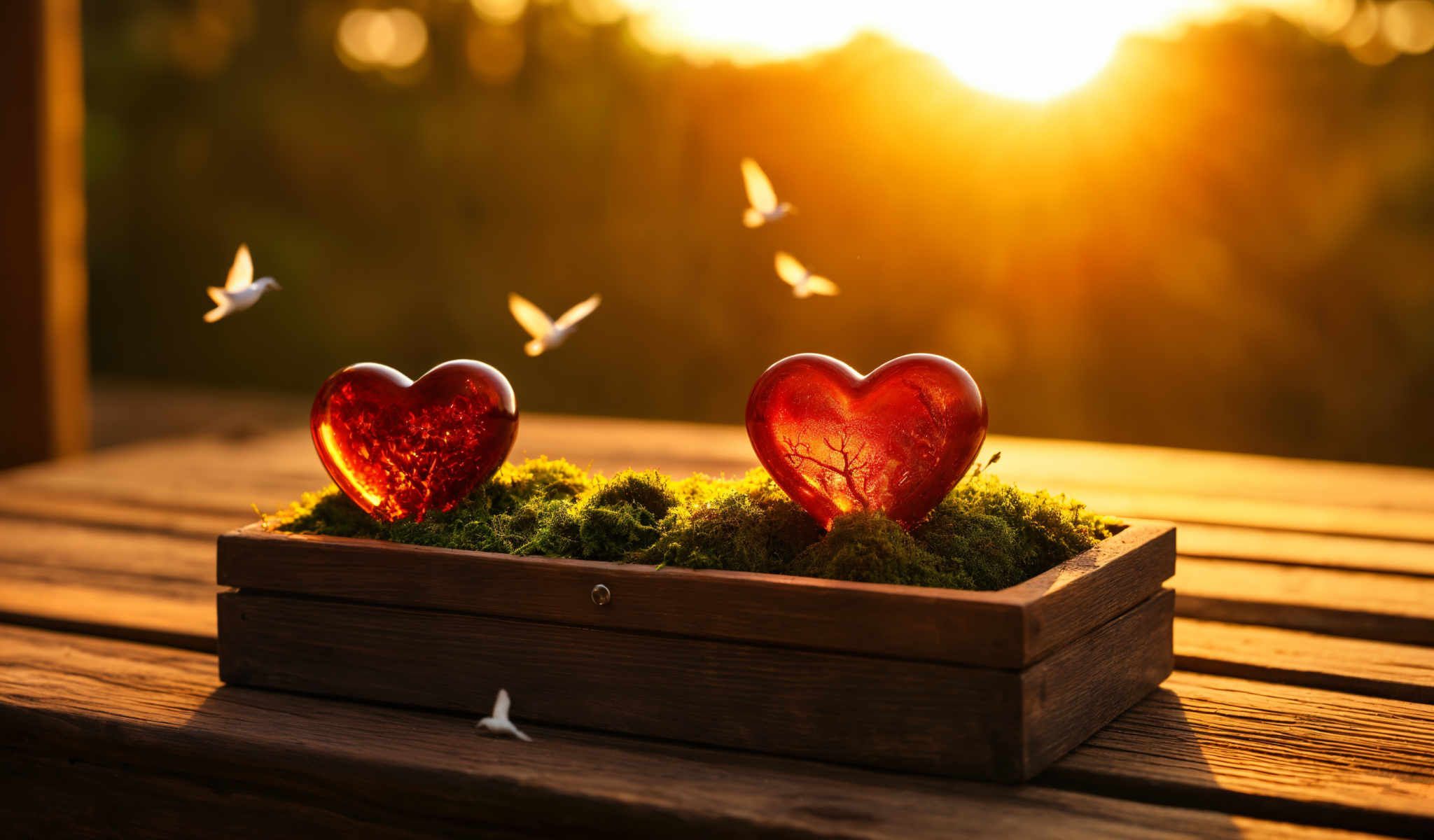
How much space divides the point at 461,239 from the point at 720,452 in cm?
379

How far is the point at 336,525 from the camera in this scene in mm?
1683

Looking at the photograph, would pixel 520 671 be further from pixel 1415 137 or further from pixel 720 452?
pixel 1415 137

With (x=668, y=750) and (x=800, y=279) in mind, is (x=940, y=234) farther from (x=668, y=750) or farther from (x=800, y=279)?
(x=668, y=750)

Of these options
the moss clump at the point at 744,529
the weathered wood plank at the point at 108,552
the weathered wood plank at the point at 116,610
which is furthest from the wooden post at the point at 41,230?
the moss clump at the point at 744,529

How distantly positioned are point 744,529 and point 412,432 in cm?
46

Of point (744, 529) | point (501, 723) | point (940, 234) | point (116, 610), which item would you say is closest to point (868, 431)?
point (744, 529)

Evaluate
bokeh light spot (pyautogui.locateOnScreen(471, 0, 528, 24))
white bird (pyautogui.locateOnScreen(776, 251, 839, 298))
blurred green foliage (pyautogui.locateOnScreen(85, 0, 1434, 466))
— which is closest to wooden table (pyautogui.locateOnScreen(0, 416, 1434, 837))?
→ white bird (pyautogui.locateOnScreen(776, 251, 839, 298))

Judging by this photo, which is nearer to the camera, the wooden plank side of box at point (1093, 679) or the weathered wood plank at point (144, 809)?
the wooden plank side of box at point (1093, 679)

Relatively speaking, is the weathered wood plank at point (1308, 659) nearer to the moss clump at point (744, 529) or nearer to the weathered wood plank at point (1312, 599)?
the weathered wood plank at point (1312, 599)

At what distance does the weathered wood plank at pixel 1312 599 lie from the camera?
1.94 meters

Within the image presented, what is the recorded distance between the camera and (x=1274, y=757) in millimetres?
1420

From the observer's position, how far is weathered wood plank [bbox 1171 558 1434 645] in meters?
1.94

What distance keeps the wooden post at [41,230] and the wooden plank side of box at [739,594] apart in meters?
2.63

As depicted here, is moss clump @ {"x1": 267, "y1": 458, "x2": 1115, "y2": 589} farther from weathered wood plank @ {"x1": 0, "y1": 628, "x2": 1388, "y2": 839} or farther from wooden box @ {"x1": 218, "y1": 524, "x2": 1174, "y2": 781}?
weathered wood plank @ {"x1": 0, "y1": 628, "x2": 1388, "y2": 839}
